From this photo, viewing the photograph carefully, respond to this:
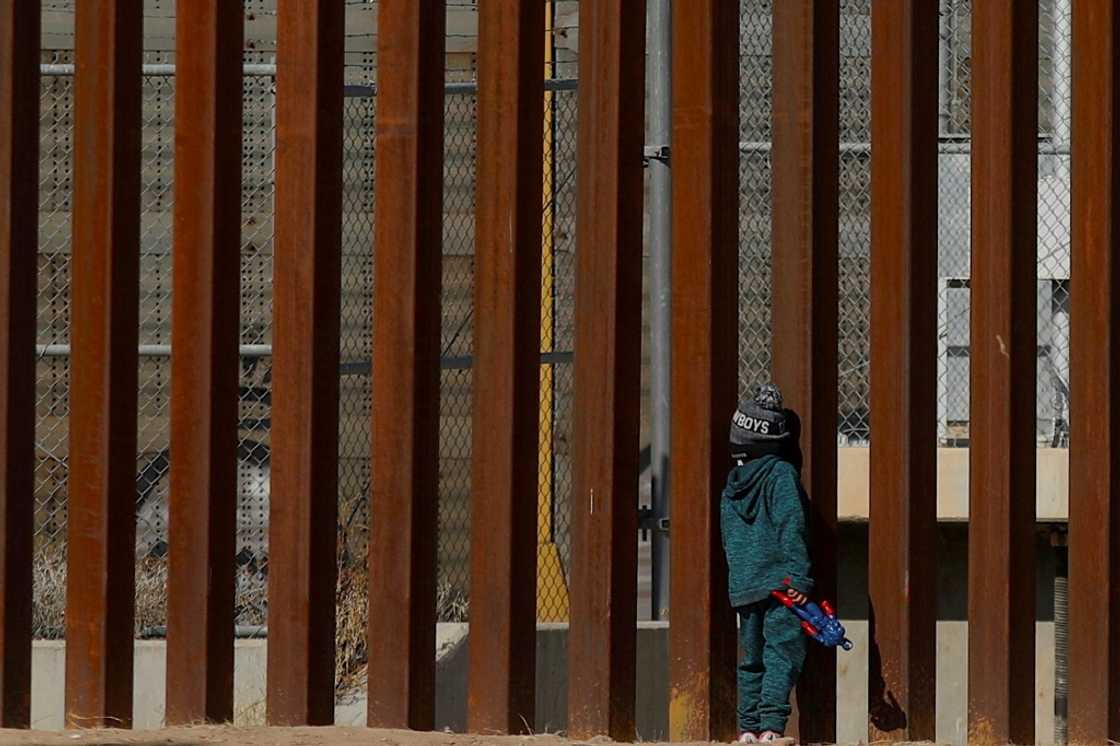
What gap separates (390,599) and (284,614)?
0.97ft

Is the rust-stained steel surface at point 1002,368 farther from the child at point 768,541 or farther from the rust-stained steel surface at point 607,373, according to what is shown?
the rust-stained steel surface at point 607,373

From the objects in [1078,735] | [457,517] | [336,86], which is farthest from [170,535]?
[457,517]

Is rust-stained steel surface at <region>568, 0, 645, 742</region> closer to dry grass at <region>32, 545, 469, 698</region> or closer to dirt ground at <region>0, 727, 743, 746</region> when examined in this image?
dirt ground at <region>0, 727, 743, 746</region>

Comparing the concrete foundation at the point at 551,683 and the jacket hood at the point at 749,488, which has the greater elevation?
the jacket hood at the point at 749,488

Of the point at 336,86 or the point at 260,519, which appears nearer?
the point at 336,86

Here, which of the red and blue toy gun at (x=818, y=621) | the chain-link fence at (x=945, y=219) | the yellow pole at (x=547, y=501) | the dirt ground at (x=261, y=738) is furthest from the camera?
the yellow pole at (x=547, y=501)

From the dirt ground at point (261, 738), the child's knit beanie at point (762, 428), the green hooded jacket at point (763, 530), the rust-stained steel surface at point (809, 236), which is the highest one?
the rust-stained steel surface at point (809, 236)

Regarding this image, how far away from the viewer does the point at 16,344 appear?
5094 mm

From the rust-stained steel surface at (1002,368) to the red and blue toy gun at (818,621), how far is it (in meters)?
0.42

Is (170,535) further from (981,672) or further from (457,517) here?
(457,517)

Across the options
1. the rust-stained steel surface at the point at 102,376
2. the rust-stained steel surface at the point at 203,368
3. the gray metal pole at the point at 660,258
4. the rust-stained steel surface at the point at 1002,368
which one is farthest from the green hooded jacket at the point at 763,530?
the gray metal pole at the point at 660,258

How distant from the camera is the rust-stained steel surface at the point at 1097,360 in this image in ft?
17.0

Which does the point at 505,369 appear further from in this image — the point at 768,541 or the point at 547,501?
the point at 547,501

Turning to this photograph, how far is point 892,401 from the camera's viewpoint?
16.9ft
